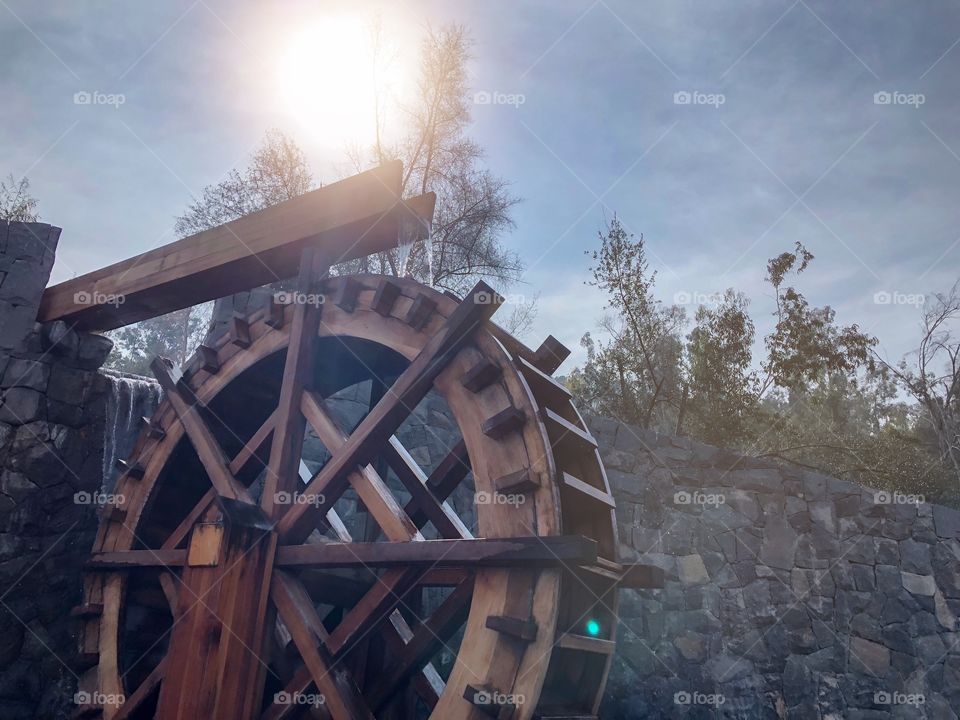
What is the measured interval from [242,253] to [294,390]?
1079 mm

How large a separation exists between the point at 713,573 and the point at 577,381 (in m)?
7.90

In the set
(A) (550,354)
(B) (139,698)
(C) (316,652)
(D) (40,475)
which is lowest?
(B) (139,698)

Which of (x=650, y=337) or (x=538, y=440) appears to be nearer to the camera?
(x=538, y=440)

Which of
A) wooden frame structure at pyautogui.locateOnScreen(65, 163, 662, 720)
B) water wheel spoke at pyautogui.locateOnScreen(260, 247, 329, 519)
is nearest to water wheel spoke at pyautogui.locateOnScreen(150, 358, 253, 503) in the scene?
wooden frame structure at pyautogui.locateOnScreen(65, 163, 662, 720)

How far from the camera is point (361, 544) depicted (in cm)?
297

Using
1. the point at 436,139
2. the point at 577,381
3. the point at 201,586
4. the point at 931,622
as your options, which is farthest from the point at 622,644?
the point at 436,139

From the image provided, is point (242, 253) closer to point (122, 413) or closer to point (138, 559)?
point (138, 559)

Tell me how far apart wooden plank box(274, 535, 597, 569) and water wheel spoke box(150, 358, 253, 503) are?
2.25 feet

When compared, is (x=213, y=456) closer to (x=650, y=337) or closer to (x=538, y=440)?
(x=538, y=440)

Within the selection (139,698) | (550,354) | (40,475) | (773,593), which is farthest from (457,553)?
(773,593)

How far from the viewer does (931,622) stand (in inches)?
234

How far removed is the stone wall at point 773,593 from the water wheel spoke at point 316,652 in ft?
10.8

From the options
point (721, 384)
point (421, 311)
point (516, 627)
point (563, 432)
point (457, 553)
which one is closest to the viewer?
point (516, 627)

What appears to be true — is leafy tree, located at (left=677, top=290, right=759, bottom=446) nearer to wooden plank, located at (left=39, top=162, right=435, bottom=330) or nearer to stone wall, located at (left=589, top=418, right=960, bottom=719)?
stone wall, located at (left=589, top=418, right=960, bottom=719)
